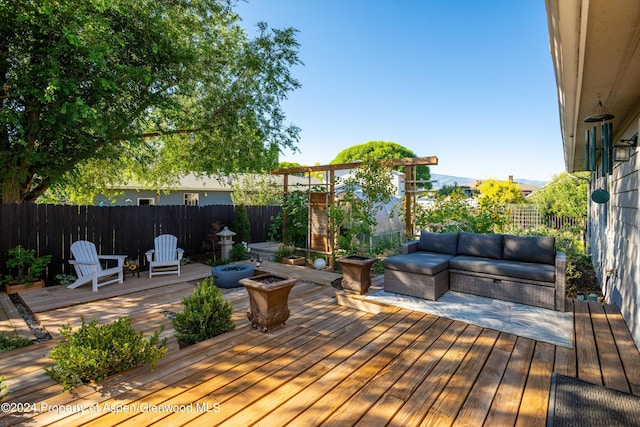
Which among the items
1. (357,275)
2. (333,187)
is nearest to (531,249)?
(357,275)

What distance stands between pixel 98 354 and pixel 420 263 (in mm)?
3473

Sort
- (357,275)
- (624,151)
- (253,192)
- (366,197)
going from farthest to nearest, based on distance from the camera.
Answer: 1. (253,192)
2. (366,197)
3. (357,275)
4. (624,151)

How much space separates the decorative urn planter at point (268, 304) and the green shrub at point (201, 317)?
29 cm

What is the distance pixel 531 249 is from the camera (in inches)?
160

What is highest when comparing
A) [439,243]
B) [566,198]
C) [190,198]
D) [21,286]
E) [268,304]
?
[190,198]

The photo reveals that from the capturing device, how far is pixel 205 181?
53.6 ft

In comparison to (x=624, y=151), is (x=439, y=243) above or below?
below

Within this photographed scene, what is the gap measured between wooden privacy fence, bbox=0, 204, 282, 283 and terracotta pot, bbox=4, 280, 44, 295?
415mm

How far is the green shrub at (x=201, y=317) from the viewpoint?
114 inches

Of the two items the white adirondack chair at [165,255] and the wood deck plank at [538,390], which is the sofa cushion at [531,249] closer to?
the wood deck plank at [538,390]

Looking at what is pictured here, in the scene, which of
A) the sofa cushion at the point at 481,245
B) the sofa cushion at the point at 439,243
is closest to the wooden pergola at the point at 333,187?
the sofa cushion at the point at 439,243

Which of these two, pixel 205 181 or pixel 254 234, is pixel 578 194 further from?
pixel 205 181

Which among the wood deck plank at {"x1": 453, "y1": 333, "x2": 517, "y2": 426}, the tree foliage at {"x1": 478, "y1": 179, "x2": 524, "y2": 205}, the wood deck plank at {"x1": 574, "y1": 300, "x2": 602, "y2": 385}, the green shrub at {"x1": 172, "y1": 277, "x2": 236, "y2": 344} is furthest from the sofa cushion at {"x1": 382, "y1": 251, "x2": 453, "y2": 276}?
the tree foliage at {"x1": 478, "y1": 179, "x2": 524, "y2": 205}

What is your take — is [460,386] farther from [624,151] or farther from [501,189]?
[501,189]
